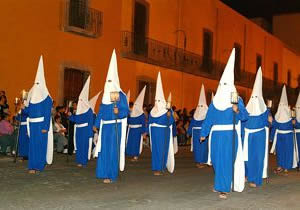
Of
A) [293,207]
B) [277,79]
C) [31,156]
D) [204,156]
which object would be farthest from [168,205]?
[277,79]

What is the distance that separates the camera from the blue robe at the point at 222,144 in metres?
7.89

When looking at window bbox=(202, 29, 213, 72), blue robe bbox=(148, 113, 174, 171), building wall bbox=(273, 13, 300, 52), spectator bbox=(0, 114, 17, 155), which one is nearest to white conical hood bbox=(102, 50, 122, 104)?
blue robe bbox=(148, 113, 174, 171)

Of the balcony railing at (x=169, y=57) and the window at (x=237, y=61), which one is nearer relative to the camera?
the balcony railing at (x=169, y=57)

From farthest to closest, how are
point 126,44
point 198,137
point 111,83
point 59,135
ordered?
1. point 126,44
2. point 59,135
3. point 198,137
4. point 111,83

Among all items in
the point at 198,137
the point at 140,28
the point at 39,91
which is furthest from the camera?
the point at 140,28

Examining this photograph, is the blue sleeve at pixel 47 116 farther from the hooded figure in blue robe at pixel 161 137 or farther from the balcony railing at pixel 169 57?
the balcony railing at pixel 169 57

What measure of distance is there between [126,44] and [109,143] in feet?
34.4

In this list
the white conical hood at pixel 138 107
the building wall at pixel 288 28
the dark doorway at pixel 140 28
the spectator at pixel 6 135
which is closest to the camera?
the spectator at pixel 6 135

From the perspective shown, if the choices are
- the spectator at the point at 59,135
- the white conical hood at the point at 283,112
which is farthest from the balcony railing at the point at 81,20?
the white conical hood at the point at 283,112

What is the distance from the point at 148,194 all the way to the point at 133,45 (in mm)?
12400

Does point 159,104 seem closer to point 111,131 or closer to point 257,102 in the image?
point 111,131

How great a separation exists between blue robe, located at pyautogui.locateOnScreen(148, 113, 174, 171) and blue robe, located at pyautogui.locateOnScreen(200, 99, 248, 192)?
108 inches

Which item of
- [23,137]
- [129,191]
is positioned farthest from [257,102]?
[23,137]

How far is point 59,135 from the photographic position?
13789 mm
